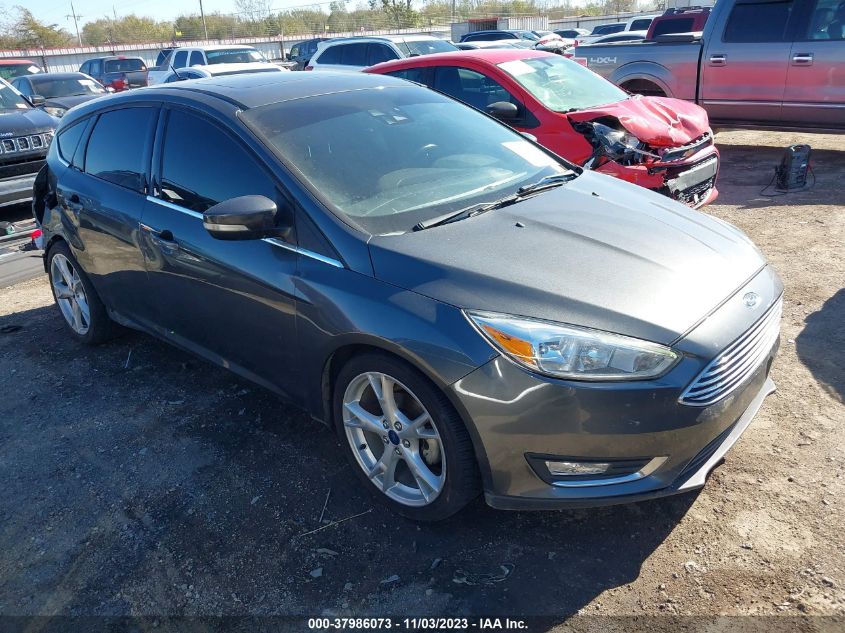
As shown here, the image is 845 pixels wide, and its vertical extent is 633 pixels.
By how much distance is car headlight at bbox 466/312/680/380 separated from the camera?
239 cm

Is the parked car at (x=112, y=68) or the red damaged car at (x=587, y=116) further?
the parked car at (x=112, y=68)

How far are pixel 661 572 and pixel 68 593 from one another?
2341 millimetres

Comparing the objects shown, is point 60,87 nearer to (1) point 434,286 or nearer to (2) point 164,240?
(2) point 164,240

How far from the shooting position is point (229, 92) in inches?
144

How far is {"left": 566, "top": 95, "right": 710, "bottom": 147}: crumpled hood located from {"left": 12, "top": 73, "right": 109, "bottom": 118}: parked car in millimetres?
11654

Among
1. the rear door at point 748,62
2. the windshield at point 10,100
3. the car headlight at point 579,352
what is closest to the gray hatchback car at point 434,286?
the car headlight at point 579,352

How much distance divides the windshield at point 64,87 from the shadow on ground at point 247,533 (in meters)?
13.0

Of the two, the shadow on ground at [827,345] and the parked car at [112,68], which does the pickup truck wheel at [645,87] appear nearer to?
the shadow on ground at [827,345]

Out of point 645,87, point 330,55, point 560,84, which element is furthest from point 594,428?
point 330,55

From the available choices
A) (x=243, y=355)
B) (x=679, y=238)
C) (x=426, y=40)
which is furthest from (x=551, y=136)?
(x=426, y=40)

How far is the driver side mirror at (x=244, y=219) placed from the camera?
294 cm

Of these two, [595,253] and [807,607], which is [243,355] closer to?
[595,253]

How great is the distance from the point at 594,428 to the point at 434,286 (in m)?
0.80

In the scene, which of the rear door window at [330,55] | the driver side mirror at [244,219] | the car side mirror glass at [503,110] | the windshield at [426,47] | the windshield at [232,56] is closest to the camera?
the driver side mirror at [244,219]
